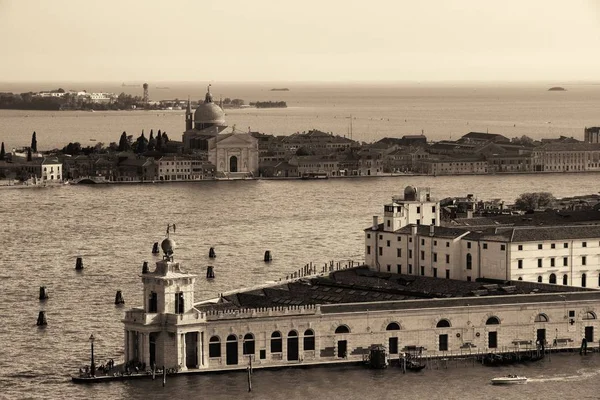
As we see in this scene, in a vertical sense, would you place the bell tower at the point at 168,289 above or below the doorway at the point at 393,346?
above

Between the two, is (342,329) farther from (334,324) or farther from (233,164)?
(233,164)

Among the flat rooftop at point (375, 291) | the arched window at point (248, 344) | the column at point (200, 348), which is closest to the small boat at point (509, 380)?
the flat rooftop at point (375, 291)

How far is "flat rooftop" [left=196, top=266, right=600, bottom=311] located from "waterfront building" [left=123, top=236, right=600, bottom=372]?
0.04 meters

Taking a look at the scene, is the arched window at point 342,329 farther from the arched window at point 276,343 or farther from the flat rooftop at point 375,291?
the flat rooftop at point 375,291

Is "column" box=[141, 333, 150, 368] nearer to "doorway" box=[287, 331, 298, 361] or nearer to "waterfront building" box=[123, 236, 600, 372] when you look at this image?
"waterfront building" box=[123, 236, 600, 372]

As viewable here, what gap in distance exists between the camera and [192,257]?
203ft

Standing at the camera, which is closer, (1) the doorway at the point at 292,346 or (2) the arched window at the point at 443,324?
(1) the doorway at the point at 292,346

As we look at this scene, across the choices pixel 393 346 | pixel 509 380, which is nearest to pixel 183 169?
pixel 393 346

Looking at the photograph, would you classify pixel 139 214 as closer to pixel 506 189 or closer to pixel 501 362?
pixel 506 189

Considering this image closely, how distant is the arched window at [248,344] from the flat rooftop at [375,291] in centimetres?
154

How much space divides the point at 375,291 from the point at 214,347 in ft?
20.1

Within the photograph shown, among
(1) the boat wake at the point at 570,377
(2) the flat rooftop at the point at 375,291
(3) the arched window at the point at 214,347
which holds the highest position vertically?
(2) the flat rooftop at the point at 375,291

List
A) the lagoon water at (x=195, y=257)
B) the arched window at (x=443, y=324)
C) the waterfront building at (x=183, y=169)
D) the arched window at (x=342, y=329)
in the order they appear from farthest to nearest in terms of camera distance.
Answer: the waterfront building at (x=183, y=169), the arched window at (x=443, y=324), the arched window at (x=342, y=329), the lagoon water at (x=195, y=257)

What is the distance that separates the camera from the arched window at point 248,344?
1663 inches
